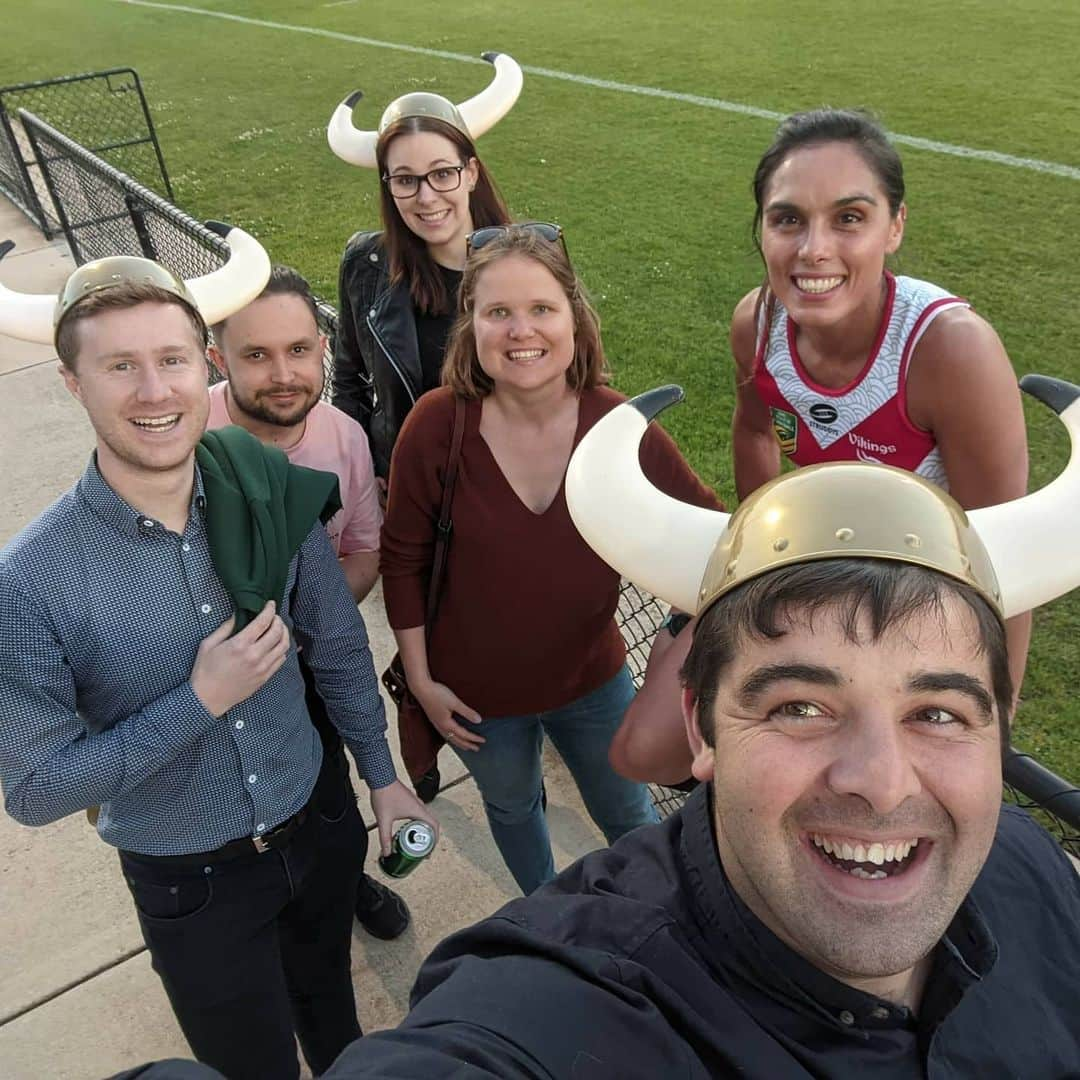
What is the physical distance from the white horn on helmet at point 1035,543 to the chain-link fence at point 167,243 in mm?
477

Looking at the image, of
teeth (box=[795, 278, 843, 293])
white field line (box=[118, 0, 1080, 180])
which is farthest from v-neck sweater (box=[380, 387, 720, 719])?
white field line (box=[118, 0, 1080, 180])

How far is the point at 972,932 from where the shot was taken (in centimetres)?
134

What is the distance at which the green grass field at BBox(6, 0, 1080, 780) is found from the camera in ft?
21.2

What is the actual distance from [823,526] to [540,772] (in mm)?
1603

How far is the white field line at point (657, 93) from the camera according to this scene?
9.22 m

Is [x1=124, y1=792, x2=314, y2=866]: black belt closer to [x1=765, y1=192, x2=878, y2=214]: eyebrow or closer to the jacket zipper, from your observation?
the jacket zipper

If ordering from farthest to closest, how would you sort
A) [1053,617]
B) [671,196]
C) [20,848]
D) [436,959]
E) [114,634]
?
[671,196]
[1053,617]
[20,848]
[114,634]
[436,959]

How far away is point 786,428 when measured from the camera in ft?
8.44

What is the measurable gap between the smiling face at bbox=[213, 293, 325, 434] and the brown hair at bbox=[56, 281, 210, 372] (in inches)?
20.8

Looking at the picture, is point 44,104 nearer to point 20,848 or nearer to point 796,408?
point 20,848

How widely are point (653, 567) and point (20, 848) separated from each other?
277cm

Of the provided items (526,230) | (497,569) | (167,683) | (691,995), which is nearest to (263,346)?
(526,230)

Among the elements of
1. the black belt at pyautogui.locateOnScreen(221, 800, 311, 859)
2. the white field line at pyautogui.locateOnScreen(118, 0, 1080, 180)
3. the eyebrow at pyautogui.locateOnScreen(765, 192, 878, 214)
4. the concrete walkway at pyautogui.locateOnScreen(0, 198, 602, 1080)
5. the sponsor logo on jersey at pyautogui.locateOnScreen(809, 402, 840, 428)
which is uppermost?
the eyebrow at pyautogui.locateOnScreen(765, 192, 878, 214)

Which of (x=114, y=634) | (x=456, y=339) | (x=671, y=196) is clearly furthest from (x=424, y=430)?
(x=671, y=196)
